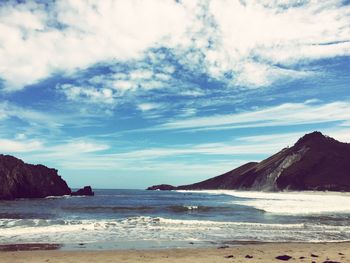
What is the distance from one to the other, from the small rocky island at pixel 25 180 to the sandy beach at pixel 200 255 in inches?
3082

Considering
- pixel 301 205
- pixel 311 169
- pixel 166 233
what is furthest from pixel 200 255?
pixel 311 169

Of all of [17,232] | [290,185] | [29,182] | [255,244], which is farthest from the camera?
[290,185]

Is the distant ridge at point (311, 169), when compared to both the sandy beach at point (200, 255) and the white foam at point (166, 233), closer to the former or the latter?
the white foam at point (166, 233)

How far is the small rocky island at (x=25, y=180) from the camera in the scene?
297 feet

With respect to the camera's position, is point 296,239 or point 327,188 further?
point 327,188

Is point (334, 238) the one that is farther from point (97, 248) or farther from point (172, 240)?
point (97, 248)

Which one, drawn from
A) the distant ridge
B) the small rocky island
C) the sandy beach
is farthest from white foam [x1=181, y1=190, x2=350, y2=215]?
the distant ridge

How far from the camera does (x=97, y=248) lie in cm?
1875

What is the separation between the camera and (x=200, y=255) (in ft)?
54.5

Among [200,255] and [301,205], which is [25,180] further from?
[200,255]

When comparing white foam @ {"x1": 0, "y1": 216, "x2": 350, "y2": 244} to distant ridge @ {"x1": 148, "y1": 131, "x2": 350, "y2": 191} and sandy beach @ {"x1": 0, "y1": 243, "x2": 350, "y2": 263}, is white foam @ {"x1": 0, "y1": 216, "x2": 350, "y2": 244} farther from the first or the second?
distant ridge @ {"x1": 148, "y1": 131, "x2": 350, "y2": 191}

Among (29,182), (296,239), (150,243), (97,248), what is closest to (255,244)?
(296,239)

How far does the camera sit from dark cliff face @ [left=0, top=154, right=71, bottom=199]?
9044 centimetres

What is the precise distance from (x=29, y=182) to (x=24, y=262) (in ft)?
301
